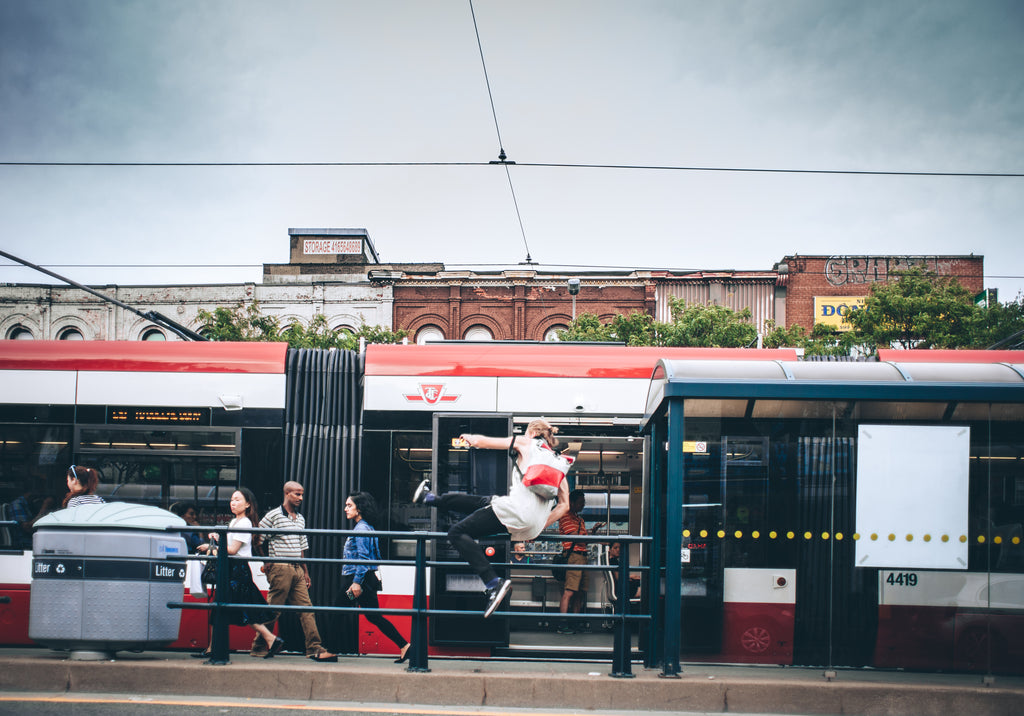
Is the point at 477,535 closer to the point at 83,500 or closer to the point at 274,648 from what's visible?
the point at 274,648

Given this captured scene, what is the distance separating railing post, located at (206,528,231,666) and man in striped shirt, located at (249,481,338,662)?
2.82ft

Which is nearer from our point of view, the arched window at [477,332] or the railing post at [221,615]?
the railing post at [221,615]

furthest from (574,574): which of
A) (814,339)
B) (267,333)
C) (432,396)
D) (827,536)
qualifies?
(814,339)

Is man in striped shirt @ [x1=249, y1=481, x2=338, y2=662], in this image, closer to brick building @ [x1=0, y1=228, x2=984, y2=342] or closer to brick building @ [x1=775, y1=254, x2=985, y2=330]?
brick building @ [x1=0, y1=228, x2=984, y2=342]

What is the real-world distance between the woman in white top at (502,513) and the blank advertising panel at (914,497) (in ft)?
8.08

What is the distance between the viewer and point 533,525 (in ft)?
19.9

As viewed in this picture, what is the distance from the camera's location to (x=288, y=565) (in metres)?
7.57

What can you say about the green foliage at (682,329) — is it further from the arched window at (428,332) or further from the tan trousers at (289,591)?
the tan trousers at (289,591)

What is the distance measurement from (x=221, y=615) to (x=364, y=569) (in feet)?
4.83

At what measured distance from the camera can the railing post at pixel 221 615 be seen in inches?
254

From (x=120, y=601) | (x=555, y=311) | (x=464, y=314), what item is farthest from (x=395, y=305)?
(x=120, y=601)

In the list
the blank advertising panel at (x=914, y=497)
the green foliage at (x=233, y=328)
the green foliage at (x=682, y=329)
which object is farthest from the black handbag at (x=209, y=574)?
the green foliage at (x=682, y=329)

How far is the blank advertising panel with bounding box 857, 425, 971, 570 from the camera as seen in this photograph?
637 centimetres

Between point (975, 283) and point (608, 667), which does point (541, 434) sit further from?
point (975, 283)
